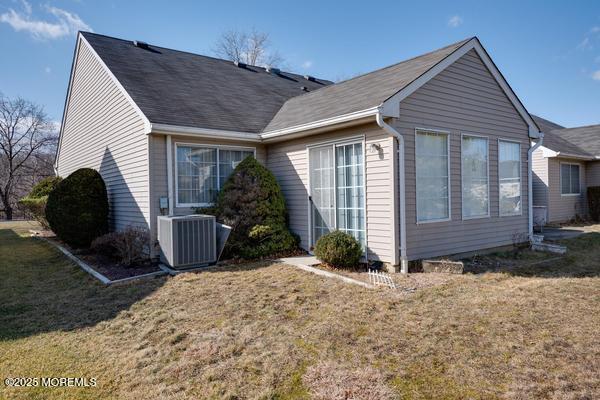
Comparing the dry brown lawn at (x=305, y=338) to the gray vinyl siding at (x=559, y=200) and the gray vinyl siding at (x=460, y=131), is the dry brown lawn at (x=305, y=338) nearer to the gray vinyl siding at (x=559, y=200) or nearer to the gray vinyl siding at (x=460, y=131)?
the gray vinyl siding at (x=460, y=131)

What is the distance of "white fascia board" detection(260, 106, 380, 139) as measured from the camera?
22.1 feet

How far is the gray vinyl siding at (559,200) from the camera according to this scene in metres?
14.8

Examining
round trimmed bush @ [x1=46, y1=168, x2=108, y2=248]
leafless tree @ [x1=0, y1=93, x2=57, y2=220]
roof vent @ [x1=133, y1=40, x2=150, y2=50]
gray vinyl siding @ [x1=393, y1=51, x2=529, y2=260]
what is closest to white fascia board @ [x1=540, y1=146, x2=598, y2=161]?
gray vinyl siding @ [x1=393, y1=51, x2=529, y2=260]

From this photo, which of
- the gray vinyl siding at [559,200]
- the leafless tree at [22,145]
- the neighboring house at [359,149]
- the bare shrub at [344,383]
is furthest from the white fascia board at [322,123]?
the leafless tree at [22,145]

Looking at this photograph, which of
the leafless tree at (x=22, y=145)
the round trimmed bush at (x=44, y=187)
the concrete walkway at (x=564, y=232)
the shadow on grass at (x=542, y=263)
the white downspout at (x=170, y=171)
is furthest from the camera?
the leafless tree at (x=22, y=145)

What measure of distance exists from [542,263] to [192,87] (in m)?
9.42

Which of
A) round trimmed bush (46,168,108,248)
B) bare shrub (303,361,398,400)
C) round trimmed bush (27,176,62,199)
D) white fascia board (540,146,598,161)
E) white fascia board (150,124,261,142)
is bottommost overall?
bare shrub (303,361,398,400)

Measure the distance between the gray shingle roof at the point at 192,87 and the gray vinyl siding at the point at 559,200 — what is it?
10.2m

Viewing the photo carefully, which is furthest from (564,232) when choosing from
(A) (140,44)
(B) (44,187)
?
(B) (44,187)

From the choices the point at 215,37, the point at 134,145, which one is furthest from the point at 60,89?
the point at 134,145

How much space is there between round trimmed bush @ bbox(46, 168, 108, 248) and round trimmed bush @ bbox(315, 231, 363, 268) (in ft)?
20.3

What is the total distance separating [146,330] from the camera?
4.52 m

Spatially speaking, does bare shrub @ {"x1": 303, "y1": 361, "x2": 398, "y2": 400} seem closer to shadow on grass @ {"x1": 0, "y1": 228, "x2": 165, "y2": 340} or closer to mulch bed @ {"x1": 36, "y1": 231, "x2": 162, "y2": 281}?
shadow on grass @ {"x1": 0, "y1": 228, "x2": 165, "y2": 340}

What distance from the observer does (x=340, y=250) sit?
6.98 meters
